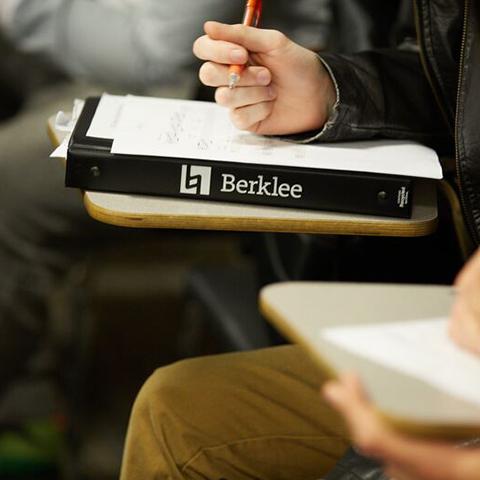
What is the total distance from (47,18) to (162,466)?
922mm

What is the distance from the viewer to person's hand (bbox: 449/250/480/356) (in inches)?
29.7

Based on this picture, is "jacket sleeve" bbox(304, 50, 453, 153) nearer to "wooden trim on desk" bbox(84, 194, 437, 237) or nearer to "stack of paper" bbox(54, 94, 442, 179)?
"stack of paper" bbox(54, 94, 442, 179)

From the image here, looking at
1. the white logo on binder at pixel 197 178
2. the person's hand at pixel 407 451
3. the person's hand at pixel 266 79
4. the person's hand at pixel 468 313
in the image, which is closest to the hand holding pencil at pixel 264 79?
the person's hand at pixel 266 79

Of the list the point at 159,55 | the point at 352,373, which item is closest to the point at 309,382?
the point at 352,373

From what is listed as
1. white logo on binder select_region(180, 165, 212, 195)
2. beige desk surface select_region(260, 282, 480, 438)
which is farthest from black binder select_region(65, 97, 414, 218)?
beige desk surface select_region(260, 282, 480, 438)

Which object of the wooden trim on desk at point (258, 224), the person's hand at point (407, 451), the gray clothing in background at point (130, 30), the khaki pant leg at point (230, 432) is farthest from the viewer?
the gray clothing in background at point (130, 30)

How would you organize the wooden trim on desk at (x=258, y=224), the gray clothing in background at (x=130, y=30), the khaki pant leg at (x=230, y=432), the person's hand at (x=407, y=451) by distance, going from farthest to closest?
1. the gray clothing in background at (x=130, y=30)
2. the khaki pant leg at (x=230, y=432)
3. the wooden trim on desk at (x=258, y=224)
4. the person's hand at (x=407, y=451)

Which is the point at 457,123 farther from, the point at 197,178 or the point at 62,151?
the point at 62,151

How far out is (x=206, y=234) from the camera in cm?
194

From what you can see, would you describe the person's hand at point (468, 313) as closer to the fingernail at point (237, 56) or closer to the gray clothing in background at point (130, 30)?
the fingernail at point (237, 56)

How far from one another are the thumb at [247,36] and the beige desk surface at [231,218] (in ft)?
0.58

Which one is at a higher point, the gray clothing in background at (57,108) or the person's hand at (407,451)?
the person's hand at (407,451)

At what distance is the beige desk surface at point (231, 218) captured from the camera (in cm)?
101

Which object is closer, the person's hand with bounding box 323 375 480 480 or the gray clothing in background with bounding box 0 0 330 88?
the person's hand with bounding box 323 375 480 480
